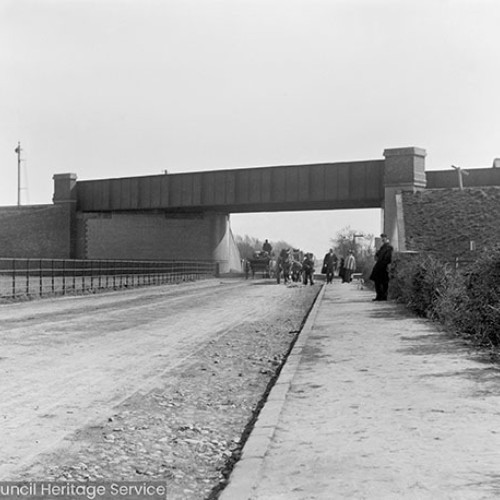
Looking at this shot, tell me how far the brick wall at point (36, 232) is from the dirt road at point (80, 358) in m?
36.3

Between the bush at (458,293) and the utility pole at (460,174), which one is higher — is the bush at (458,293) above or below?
below

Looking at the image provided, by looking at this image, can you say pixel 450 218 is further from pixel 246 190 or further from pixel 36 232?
pixel 36 232

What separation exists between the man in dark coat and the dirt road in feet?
9.53

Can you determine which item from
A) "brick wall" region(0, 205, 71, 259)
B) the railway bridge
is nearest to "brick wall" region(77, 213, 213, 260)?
the railway bridge

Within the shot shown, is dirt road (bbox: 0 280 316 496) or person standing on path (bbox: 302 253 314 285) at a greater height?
person standing on path (bbox: 302 253 314 285)

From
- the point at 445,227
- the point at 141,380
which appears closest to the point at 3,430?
the point at 141,380

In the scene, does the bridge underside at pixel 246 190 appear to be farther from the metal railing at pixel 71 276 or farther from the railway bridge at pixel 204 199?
the metal railing at pixel 71 276

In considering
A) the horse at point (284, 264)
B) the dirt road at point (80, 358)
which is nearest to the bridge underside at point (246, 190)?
the horse at point (284, 264)

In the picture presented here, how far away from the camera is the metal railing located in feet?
70.3

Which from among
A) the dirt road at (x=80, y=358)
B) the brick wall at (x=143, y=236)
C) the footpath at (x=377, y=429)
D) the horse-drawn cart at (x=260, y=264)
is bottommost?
the dirt road at (x=80, y=358)

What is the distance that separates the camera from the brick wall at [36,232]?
53.5m

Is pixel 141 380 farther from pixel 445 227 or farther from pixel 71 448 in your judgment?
pixel 445 227

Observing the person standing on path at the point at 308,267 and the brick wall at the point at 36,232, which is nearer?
the person standing on path at the point at 308,267

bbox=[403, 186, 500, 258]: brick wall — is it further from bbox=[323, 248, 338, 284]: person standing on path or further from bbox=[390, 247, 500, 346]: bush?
bbox=[390, 247, 500, 346]: bush
